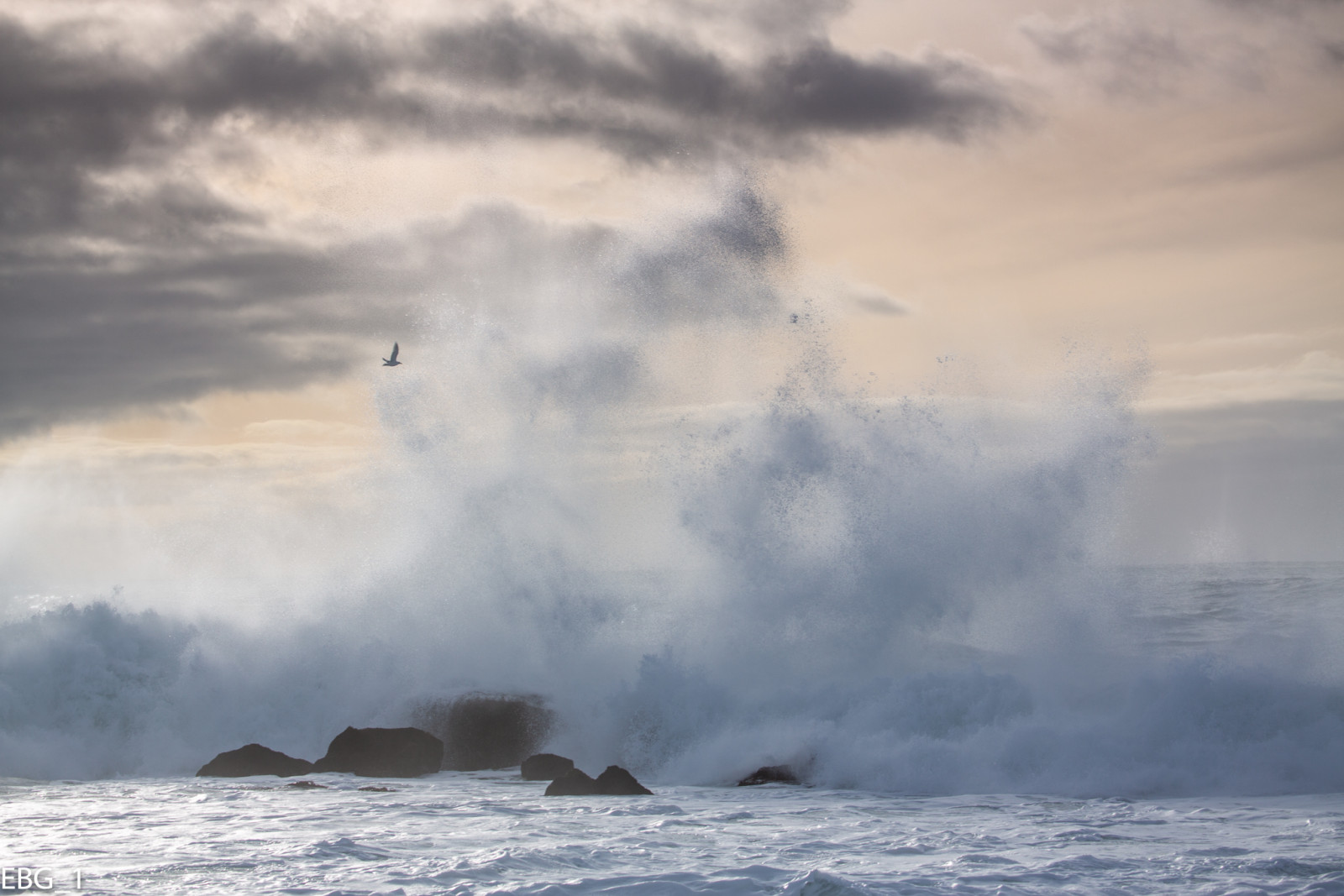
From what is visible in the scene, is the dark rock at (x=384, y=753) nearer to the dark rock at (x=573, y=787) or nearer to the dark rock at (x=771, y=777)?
the dark rock at (x=573, y=787)

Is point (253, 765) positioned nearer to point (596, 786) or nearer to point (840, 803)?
point (596, 786)

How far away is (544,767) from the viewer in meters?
16.9

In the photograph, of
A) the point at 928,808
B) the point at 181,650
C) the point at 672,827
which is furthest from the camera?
the point at 181,650

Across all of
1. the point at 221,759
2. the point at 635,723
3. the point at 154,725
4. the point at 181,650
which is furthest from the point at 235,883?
the point at 181,650

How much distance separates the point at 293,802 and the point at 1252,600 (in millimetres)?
31904

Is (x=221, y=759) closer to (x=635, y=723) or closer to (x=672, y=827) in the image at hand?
(x=635, y=723)

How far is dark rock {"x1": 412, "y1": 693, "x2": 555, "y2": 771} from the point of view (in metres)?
19.0

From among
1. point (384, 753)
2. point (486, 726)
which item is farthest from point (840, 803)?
point (486, 726)

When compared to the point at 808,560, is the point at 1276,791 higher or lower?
lower

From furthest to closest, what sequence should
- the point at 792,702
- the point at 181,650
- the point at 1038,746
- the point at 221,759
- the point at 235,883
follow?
1. the point at 181,650
2. the point at 792,702
3. the point at 221,759
4. the point at 1038,746
5. the point at 235,883

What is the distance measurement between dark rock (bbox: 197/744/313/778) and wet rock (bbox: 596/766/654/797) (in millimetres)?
5438

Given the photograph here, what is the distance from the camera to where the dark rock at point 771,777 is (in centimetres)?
1647

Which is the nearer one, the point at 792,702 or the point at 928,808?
the point at 928,808

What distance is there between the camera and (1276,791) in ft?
47.0
